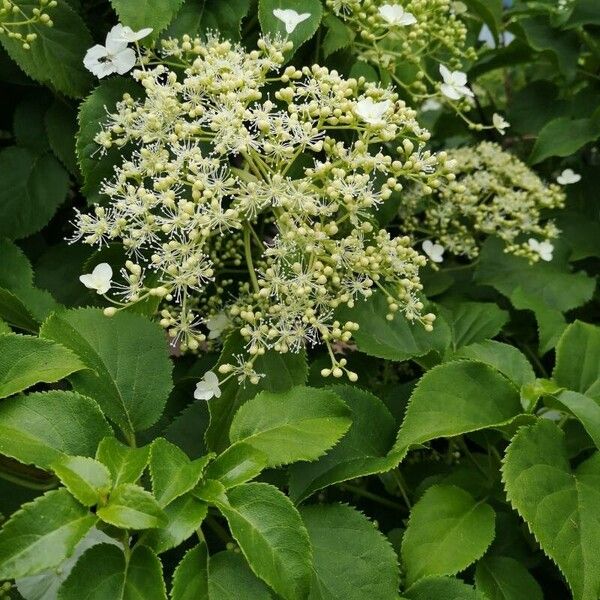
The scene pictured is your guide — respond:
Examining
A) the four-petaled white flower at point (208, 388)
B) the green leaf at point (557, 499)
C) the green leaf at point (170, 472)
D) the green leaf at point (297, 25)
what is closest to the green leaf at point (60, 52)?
the green leaf at point (297, 25)

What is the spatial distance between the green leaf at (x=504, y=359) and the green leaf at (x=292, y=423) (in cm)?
26

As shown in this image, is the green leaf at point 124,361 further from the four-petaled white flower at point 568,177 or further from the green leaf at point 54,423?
the four-petaled white flower at point 568,177

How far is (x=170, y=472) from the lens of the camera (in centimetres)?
83

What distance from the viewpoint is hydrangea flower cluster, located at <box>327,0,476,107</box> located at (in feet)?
3.91

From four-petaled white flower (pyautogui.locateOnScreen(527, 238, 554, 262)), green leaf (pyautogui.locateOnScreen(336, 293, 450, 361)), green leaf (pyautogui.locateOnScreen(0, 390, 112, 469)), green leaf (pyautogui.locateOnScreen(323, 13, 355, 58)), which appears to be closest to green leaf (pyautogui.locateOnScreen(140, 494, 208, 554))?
green leaf (pyautogui.locateOnScreen(0, 390, 112, 469))

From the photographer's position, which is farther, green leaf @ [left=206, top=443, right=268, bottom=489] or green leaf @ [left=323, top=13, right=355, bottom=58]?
green leaf @ [left=323, top=13, right=355, bottom=58]

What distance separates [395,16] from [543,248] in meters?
0.60

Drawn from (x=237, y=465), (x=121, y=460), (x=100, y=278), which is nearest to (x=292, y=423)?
(x=237, y=465)

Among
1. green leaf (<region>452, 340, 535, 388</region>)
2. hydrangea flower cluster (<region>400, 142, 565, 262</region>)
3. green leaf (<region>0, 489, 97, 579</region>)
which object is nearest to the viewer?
green leaf (<region>0, 489, 97, 579</region>)

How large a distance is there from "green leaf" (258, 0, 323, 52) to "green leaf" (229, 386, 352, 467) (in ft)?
1.65

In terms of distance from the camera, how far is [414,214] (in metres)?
1.55

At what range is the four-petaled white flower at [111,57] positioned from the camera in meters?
1.05

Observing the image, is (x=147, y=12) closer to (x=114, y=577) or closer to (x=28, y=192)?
(x=28, y=192)

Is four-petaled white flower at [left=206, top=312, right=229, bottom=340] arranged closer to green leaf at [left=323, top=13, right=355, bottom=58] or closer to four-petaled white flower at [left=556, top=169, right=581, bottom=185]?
green leaf at [left=323, top=13, right=355, bottom=58]
